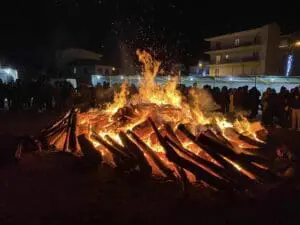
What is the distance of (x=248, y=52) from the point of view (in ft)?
150

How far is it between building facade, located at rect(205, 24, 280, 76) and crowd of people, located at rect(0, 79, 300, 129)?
28.5m

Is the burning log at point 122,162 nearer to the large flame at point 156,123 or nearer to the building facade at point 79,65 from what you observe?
the large flame at point 156,123

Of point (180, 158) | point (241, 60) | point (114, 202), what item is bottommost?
point (114, 202)

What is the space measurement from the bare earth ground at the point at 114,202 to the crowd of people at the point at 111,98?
25.2ft

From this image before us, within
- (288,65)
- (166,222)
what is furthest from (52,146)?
(288,65)

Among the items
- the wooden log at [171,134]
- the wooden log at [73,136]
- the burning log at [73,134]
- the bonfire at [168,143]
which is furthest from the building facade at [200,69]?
the wooden log at [171,134]

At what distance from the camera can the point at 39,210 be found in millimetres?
5176

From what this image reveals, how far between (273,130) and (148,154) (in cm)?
763

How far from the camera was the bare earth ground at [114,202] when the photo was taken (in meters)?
4.92

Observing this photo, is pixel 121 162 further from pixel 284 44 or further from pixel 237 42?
pixel 237 42

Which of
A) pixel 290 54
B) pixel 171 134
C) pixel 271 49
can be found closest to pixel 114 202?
pixel 171 134

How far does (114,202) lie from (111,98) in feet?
42.0

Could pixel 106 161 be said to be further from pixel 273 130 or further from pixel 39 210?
pixel 273 130

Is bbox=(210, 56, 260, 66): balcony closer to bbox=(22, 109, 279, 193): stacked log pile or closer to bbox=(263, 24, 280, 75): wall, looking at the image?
bbox=(263, 24, 280, 75): wall
